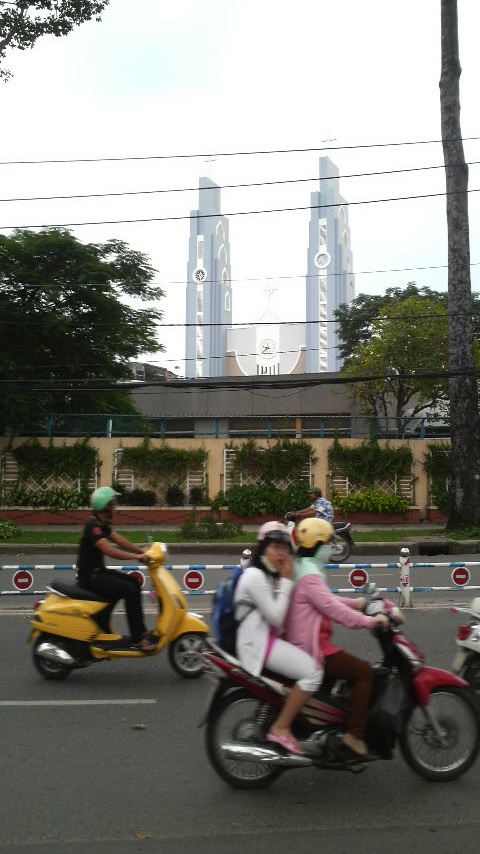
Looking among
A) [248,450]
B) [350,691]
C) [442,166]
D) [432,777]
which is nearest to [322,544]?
[350,691]

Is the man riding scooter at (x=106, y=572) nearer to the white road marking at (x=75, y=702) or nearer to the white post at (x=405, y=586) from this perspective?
the white road marking at (x=75, y=702)

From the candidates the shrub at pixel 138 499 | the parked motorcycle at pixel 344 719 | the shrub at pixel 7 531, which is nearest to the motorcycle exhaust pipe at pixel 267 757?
the parked motorcycle at pixel 344 719

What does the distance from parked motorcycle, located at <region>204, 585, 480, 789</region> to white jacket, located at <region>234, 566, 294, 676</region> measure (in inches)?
3.4

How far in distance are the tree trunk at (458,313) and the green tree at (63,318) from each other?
30.1 ft

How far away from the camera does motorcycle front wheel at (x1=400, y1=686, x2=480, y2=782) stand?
4551 mm

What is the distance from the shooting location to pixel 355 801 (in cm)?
443

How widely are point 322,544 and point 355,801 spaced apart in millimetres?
1410

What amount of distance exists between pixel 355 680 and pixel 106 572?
3.07 m

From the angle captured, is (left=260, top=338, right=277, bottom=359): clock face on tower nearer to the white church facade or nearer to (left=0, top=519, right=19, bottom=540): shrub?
the white church facade

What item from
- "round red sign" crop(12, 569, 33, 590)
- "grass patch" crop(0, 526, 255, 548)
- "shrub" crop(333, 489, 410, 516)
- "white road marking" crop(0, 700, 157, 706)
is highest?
"shrub" crop(333, 489, 410, 516)

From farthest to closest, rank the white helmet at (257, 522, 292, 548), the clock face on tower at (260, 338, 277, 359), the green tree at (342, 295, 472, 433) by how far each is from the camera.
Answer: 1. the clock face on tower at (260, 338, 277, 359)
2. the green tree at (342, 295, 472, 433)
3. the white helmet at (257, 522, 292, 548)

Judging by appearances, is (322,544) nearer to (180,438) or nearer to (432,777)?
(432,777)

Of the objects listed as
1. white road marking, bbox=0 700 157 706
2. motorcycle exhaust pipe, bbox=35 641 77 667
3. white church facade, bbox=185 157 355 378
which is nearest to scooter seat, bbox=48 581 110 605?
motorcycle exhaust pipe, bbox=35 641 77 667

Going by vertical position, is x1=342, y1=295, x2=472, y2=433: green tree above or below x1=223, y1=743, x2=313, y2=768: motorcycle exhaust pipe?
above
